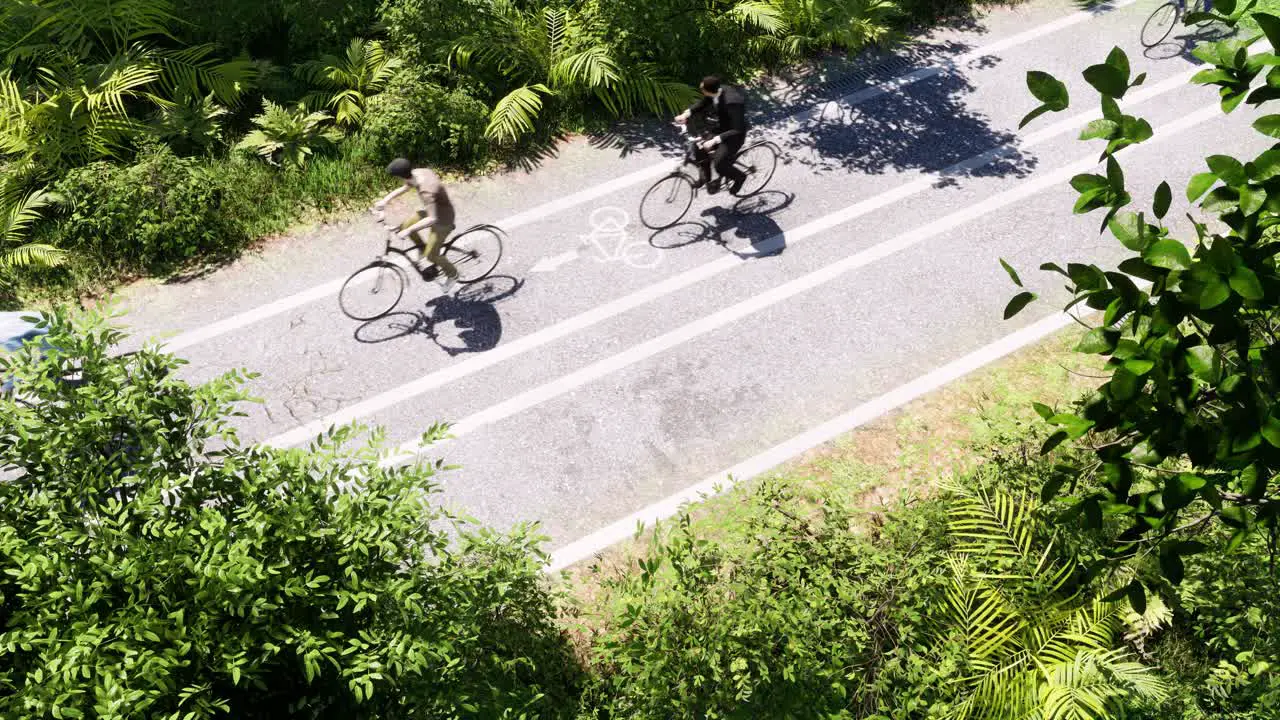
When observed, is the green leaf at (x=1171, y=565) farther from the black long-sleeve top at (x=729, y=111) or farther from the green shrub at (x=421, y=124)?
the green shrub at (x=421, y=124)

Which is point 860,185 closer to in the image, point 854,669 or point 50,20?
point 854,669

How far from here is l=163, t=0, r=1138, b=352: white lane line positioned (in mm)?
9375

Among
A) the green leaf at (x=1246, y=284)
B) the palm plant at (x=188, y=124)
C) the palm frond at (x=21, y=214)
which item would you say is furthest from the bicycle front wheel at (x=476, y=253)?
the green leaf at (x=1246, y=284)

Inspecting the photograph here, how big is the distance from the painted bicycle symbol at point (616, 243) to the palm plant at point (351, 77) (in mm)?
3627

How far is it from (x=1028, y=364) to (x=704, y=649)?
5.63 meters

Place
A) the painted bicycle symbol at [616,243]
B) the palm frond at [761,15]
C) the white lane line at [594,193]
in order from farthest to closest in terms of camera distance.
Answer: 1. the palm frond at [761,15]
2. the painted bicycle symbol at [616,243]
3. the white lane line at [594,193]

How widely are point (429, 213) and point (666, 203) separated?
2986mm

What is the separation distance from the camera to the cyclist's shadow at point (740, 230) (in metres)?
10.2

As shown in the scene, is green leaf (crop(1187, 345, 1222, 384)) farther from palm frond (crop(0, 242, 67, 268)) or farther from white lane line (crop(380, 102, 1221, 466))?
palm frond (crop(0, 242, 67, 268))

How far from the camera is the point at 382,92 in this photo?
11.4 metres

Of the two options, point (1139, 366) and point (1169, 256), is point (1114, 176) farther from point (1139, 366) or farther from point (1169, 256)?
point (1139, 366)

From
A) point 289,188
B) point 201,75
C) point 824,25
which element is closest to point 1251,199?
point 289,188

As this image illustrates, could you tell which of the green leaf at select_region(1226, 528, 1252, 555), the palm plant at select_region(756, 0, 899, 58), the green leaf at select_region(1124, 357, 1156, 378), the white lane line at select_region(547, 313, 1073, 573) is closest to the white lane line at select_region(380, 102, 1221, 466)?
the white lane line at select_region(547, 313, 1073, 573)

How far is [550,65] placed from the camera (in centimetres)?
1156
